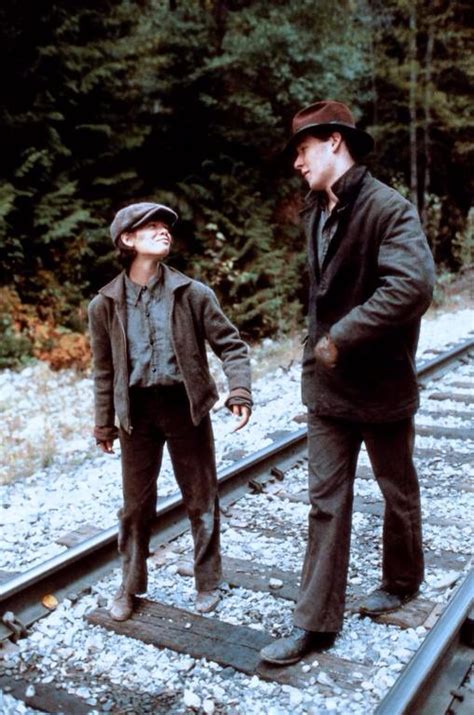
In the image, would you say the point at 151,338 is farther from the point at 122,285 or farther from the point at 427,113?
the point at 427,113

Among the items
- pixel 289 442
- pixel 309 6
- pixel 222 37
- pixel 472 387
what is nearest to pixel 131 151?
pixel 222 37

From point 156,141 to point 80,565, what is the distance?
31.8ft

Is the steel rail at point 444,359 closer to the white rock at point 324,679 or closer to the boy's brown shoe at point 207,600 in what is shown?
the boy's brown shoe at point 207,600

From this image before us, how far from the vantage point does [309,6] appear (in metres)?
12.5

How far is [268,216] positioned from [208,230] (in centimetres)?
122

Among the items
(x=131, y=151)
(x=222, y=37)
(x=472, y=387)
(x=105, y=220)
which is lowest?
(x=472, y=387)

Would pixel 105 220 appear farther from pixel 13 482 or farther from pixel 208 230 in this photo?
pixel 13 482

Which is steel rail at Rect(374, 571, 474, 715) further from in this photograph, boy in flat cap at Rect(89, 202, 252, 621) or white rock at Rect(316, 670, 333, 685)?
boy in flat cap at Rect(89, 202, 252, 621)

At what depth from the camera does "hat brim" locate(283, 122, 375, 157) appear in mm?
3145

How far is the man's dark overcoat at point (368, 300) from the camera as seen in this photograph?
9.78 feet

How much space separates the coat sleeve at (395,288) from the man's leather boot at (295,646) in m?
1.22

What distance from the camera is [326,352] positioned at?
3066 millimetres

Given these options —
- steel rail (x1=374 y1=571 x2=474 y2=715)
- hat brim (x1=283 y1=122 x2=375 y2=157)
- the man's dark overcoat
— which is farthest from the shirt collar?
steel rail (x1=374 y1=571 x2=474 y2=715)

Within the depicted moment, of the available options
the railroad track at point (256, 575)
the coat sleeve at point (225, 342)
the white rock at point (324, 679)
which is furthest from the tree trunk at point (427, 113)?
the white rock at point (324, 679)
